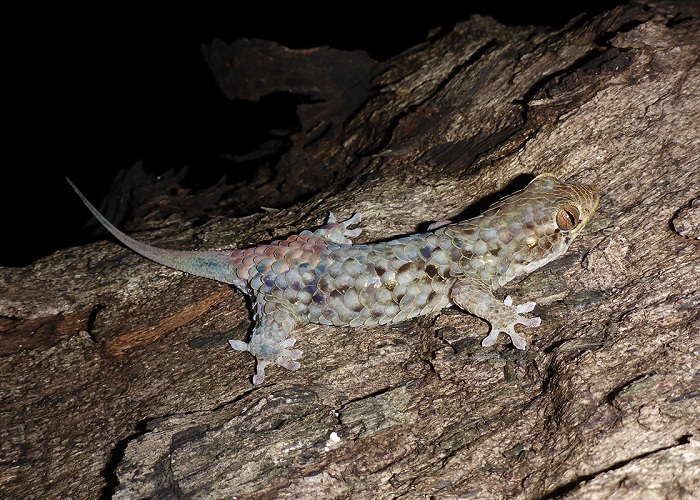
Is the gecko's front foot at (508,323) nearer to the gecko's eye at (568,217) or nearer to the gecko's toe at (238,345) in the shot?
the gecko's eye at (568,217)

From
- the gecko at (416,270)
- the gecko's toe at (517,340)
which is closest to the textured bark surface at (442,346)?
the gecko's toe at (517,340)

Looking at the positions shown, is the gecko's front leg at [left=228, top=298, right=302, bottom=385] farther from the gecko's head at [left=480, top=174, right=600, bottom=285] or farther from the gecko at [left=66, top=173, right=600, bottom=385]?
the gecko's head at [left=480, top=174, right=600, bottom=285]

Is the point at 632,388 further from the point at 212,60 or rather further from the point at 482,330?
the point at 212,60

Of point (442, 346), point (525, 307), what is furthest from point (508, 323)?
point (442, 346)

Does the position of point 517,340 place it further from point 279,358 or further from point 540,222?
point 279,358

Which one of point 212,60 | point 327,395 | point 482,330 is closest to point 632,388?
point 482,330

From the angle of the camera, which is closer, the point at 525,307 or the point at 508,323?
the point at 508,323
